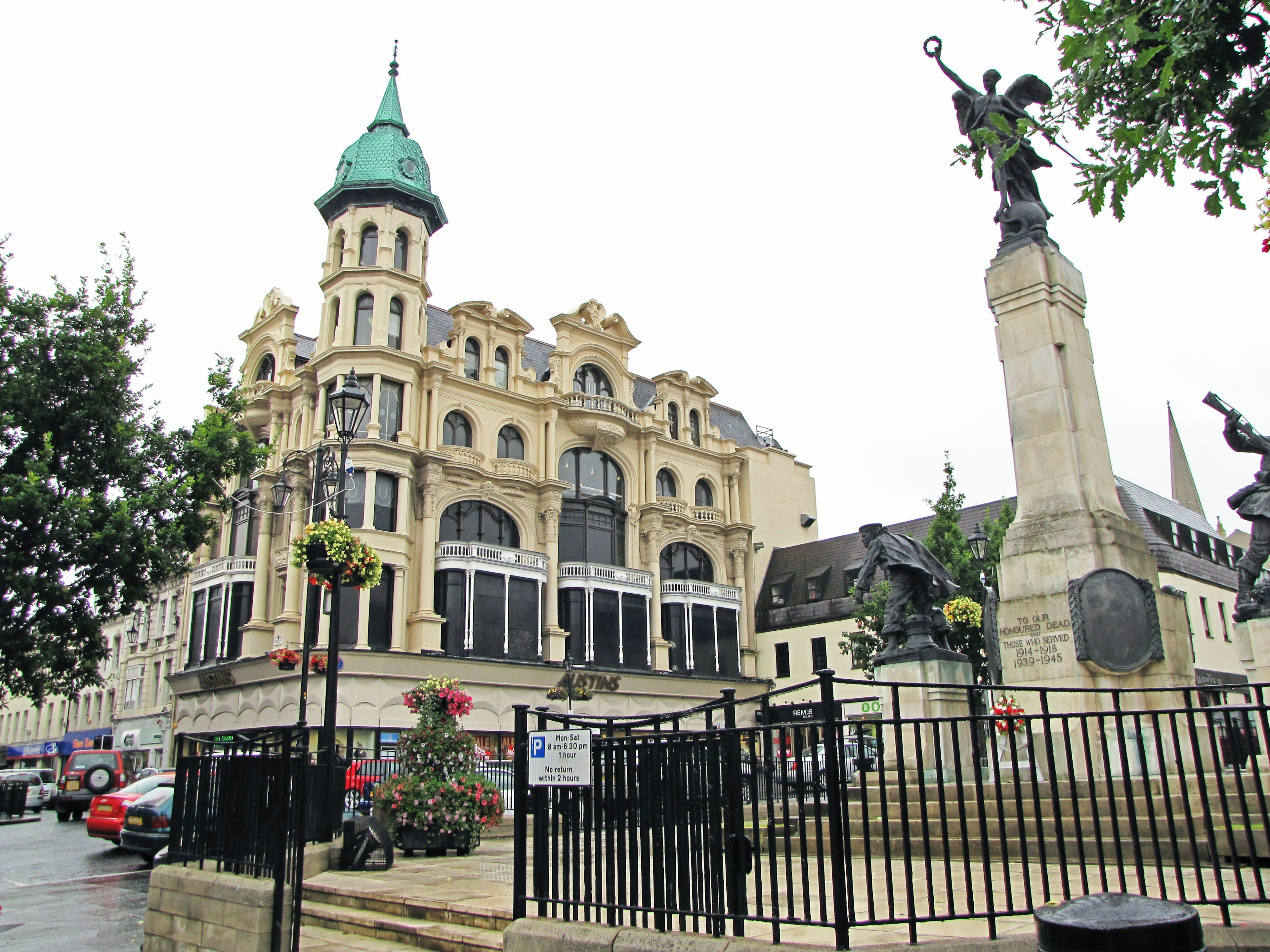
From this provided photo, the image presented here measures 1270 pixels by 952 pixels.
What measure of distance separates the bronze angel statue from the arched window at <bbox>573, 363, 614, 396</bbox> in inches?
1174

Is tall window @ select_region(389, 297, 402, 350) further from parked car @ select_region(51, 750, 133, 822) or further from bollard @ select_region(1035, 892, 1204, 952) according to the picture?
bollard @ select_region(1035, 892, 1204, 952)

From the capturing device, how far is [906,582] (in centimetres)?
1364

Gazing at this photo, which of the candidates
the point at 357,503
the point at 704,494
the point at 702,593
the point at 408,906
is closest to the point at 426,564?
the point at 357,503

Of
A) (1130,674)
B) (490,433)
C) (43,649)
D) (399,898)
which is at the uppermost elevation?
(490,433)

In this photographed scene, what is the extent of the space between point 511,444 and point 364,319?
7.93 meters

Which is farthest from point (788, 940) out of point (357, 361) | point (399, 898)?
point (357, 361)

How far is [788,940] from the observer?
5.62 metres

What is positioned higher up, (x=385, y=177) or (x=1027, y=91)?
(x=385, y=177)

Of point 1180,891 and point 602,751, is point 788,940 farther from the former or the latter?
point 1180,891

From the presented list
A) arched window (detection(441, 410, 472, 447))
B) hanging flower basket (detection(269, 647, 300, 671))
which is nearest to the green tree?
hanging flower basket (detection(269, 647, 300, 671))

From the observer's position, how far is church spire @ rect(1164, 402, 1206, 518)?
3019 inches

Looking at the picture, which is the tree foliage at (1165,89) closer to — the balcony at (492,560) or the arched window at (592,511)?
the balcony at (492,560)

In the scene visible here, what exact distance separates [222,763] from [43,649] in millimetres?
12063

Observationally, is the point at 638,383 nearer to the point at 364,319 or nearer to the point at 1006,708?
the point at 364,319
